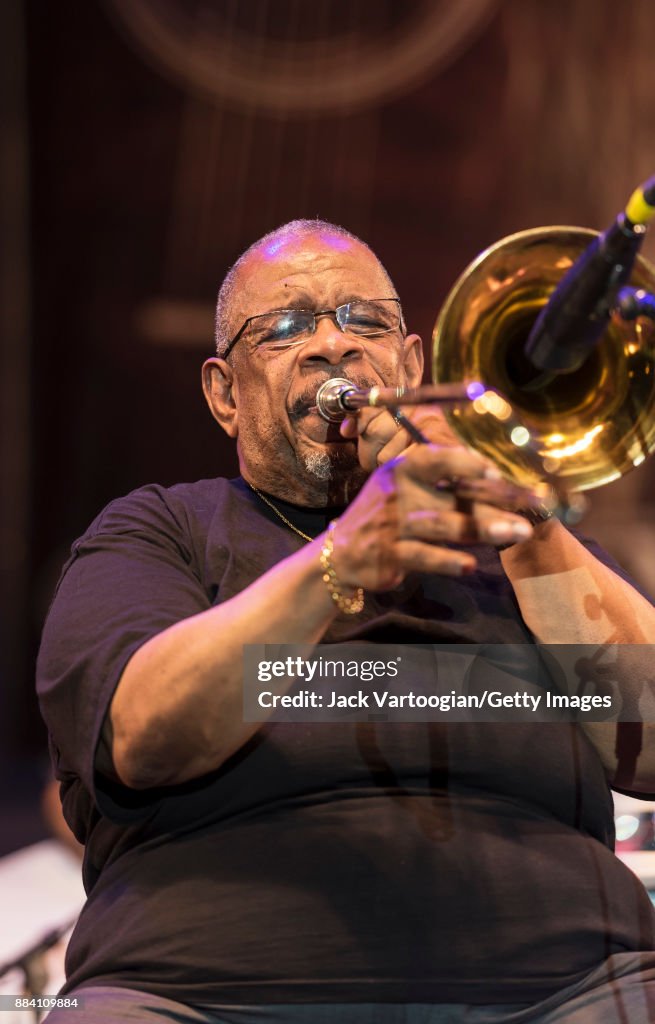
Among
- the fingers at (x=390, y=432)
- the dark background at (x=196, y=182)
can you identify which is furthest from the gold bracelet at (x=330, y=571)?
the dark background at (x=196, y=182)

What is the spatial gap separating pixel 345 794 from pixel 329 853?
87mm

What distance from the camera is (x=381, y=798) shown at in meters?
1.56

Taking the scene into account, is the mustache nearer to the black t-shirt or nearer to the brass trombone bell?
the brass trombone bell

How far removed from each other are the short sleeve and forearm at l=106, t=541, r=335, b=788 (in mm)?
41

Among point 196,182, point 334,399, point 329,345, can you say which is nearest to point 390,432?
point 334,399

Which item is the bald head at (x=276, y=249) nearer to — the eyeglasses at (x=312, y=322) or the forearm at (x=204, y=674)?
the eyeglasses at (x=312, y=322)

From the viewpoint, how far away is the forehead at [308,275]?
203 centimetres

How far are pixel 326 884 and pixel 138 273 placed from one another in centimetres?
204

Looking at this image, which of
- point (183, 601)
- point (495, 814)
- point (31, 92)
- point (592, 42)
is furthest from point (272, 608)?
point (592, 42)

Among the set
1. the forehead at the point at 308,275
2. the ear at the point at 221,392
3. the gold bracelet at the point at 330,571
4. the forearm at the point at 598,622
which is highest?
the forehead at the point at 308,275

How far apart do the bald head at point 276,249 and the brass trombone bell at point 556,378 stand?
494mm

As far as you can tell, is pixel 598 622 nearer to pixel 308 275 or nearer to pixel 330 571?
pixel 330 571

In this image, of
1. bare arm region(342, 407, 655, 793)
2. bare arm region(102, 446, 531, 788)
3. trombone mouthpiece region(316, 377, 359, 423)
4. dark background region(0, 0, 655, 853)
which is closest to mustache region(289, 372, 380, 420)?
trombone mouthpiece region(316, 377, 359, 423)

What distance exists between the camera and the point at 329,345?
6.42 feet
